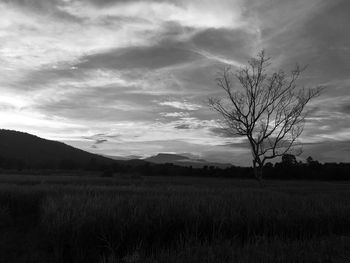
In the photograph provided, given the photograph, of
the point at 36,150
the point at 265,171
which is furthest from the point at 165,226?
the point at 36,150

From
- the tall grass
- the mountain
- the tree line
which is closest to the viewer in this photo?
the tall grass

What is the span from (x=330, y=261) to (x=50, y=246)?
23.1 ft

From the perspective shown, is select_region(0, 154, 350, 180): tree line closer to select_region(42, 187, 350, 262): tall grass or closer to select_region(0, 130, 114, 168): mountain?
select_region(0, 130, 114, 168): mountain

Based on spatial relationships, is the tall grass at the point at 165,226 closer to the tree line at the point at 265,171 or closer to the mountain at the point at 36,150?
the tree line at the point at 265,171

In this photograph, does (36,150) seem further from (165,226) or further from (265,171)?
(165,226)

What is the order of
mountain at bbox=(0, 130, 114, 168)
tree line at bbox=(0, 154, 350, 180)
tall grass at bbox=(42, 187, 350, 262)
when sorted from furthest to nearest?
1. mountain at bbox=(0, 130, 114, 168)
2. tree line at bbox=(0, 154, 350, 180)
3. tall grass at bbox=(42, 187, 350, 262)

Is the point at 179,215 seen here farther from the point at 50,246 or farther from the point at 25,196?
the point at 25,196

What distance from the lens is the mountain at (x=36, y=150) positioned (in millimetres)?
119312

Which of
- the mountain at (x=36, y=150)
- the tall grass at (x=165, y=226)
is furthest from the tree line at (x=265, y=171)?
the tall grass at (x=165, y=226)

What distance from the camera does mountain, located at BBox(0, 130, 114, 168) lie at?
11931 centimetres

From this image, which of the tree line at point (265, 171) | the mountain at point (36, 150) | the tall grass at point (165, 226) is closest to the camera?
the tall grass at point (165, 226)

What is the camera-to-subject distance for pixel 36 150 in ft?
422

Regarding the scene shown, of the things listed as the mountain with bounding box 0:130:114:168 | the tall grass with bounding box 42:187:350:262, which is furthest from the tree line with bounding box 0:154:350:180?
the tall grass with bounding box 42:187:350:262

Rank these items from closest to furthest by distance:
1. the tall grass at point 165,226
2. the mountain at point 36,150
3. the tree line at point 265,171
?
1. the tall grass at point 165,226
2. the tree line at point 265,171
3. the mountain at point 36,150
